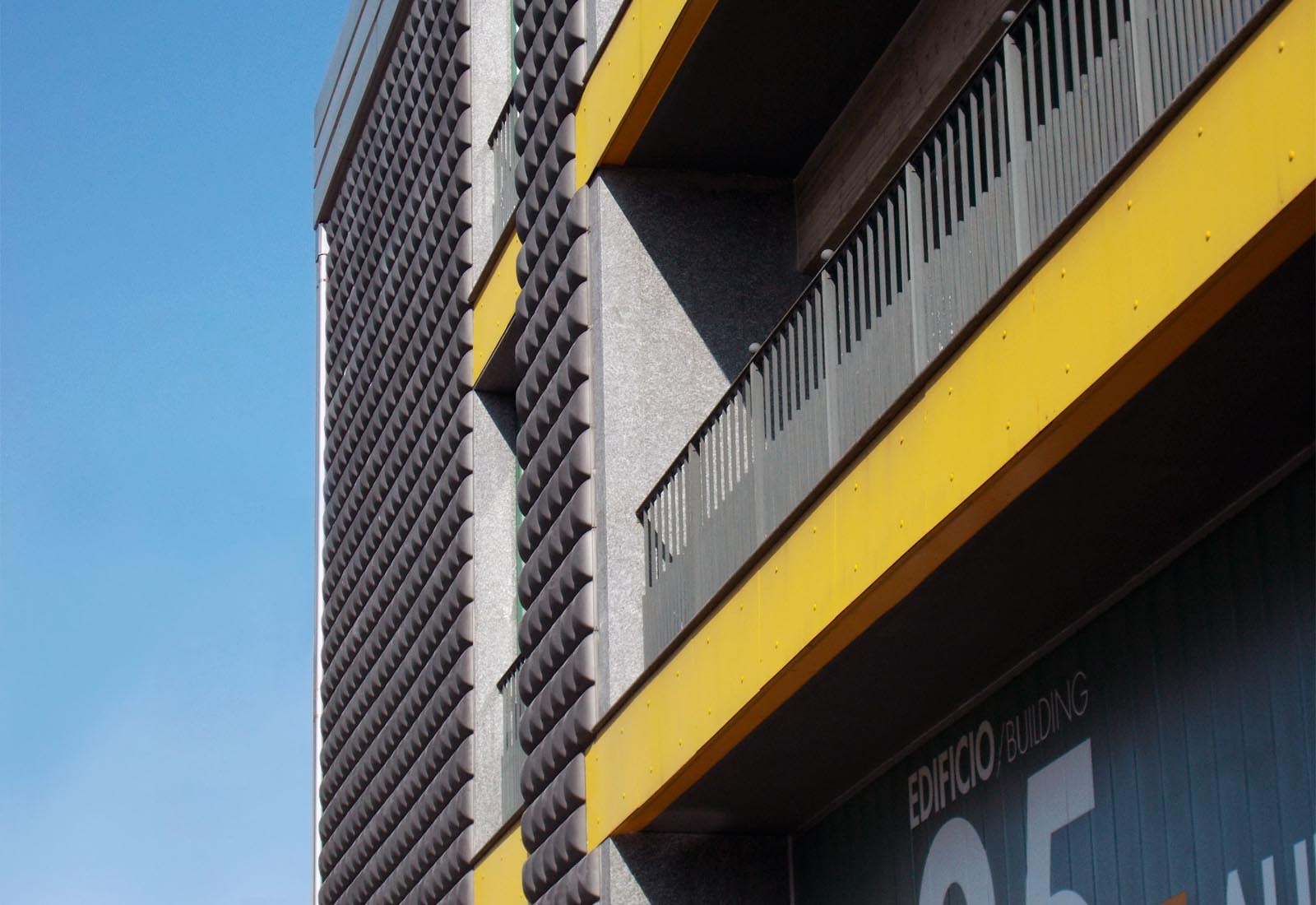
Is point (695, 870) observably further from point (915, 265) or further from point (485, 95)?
point (485, 95)

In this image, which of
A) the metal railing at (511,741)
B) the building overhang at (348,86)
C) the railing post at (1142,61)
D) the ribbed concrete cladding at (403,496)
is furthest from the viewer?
the building overhang at (348,86)

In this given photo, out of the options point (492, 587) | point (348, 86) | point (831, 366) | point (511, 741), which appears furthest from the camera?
point (348, 86)

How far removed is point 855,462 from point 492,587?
787cm

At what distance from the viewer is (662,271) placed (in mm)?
14672

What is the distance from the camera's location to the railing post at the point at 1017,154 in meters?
9.09

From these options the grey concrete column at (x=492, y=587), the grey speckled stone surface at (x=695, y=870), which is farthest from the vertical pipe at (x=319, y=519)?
the grey speckled stone surface at (x=695, y=870)

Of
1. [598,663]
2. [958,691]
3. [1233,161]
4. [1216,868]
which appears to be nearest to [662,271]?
[598,663]

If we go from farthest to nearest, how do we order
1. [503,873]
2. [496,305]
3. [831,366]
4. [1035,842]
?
1. [496,305]
2. [503,873]
3. [831,366]
4. [1035,842]

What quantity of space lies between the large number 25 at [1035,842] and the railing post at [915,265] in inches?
75.5

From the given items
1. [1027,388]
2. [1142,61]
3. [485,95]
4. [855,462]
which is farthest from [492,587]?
[1142,61]

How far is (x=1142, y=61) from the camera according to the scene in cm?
827

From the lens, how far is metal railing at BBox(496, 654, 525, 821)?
16.5 m

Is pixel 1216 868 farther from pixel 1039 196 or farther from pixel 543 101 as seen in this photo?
pixel 543 101

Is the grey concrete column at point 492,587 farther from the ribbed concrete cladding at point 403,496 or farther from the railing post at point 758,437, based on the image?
the railing post at point 758,437
